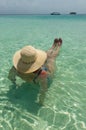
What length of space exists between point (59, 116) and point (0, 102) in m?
1.31

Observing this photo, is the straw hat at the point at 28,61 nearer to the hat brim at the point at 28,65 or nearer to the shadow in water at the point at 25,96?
the hat brim at the point at 28,65

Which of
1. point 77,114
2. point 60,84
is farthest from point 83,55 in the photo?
point 77,114

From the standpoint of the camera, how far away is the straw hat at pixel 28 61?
430 centimetres

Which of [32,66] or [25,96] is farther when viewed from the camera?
[25,96]

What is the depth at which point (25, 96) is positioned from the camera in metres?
5.04

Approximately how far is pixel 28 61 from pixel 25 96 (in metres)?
1.04

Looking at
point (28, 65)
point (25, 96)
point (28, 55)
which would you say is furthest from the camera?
point (25, 96)

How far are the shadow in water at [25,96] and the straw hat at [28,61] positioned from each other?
2.53 feet

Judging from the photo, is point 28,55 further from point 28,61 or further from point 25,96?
point 25,96

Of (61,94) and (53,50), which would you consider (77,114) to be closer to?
(61,94)

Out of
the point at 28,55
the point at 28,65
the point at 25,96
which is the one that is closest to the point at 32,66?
the point at 28,65

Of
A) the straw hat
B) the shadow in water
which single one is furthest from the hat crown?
the shadow in water

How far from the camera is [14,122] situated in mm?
4133

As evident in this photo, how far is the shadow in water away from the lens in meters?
4.61
